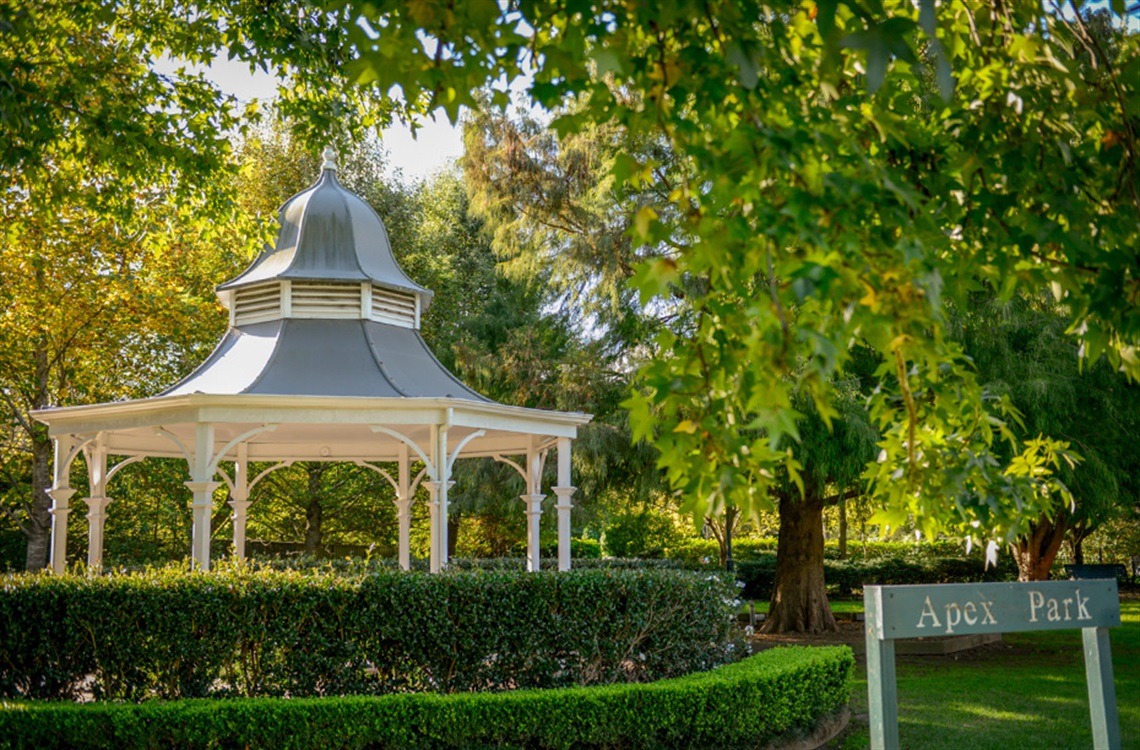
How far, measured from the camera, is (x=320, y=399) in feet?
37.9

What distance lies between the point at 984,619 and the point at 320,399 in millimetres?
8409

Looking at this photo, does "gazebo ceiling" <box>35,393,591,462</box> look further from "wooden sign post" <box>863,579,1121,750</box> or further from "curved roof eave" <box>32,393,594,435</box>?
"wooden sign post" <box>863,579,1121,750</box>

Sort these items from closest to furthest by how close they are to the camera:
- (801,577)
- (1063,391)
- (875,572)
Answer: (1063,391)
(801,577)
(875,572)

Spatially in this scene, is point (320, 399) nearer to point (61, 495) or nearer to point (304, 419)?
point (304, 419)

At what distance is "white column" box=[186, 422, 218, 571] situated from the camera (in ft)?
36.3

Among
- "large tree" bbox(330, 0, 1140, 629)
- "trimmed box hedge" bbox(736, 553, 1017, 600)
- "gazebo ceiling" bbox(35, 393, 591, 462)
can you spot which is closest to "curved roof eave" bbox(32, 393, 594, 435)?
"gazebo ceiling" bbox(35, 393, 591, 462)

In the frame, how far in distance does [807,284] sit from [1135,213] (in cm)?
141

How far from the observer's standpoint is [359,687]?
896 centimetres

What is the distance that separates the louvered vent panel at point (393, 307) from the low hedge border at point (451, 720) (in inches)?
287

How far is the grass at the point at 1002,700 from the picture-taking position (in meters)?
9.70

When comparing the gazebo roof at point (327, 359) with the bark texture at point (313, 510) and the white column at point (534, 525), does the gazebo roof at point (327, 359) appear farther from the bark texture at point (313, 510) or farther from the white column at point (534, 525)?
the bark texture at point (313, 510)

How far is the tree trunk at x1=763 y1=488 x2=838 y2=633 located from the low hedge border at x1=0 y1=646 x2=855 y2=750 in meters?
9.05

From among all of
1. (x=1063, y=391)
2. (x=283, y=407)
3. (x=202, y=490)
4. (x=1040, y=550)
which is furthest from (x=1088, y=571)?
(x=202, y=490)

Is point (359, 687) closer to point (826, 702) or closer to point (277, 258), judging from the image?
point (826, 702)
